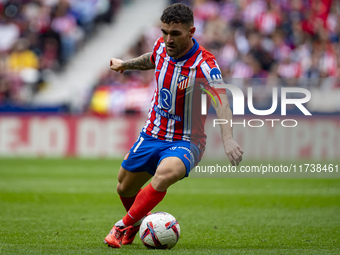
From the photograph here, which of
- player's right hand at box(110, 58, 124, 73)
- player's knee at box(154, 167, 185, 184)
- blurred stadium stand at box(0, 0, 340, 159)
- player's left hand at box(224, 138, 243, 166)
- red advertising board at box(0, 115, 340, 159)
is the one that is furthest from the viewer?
red advertising board at box(0, 115, 340, 159)

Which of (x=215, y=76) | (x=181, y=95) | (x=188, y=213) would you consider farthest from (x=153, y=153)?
(x=188, y=213)

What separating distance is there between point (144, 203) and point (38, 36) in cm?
1549

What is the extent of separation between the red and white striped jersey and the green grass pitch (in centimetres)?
109

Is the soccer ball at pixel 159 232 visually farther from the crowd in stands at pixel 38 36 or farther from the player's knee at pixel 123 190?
the crowd in stands at pixel 38 36

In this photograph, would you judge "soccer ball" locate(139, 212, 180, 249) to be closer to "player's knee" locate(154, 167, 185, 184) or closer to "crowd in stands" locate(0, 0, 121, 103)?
"player's knee" locate(154, 167, 185, 184)

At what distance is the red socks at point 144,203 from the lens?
595 centimetres

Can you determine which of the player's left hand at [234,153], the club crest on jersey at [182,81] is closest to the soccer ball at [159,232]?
the player's left hand at [234,153]

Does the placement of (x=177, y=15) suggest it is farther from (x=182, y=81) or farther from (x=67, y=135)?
(x=67, y=135)

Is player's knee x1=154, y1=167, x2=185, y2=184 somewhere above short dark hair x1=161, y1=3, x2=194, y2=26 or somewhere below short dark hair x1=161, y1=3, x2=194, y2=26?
below

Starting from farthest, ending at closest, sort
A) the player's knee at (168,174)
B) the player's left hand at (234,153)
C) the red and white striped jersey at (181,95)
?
the red and white striped jersey at (181,95), the player's knee at (168,174), the player's left hand at (234,153)

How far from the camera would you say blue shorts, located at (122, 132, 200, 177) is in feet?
19.9

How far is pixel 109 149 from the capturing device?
55.2 ft

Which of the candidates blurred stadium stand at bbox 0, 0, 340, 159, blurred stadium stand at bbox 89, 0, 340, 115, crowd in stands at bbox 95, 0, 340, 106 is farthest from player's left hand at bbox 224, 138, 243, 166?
crowd in stands at bbox 95, 0, 340, 106

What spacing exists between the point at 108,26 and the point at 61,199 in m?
13.6
